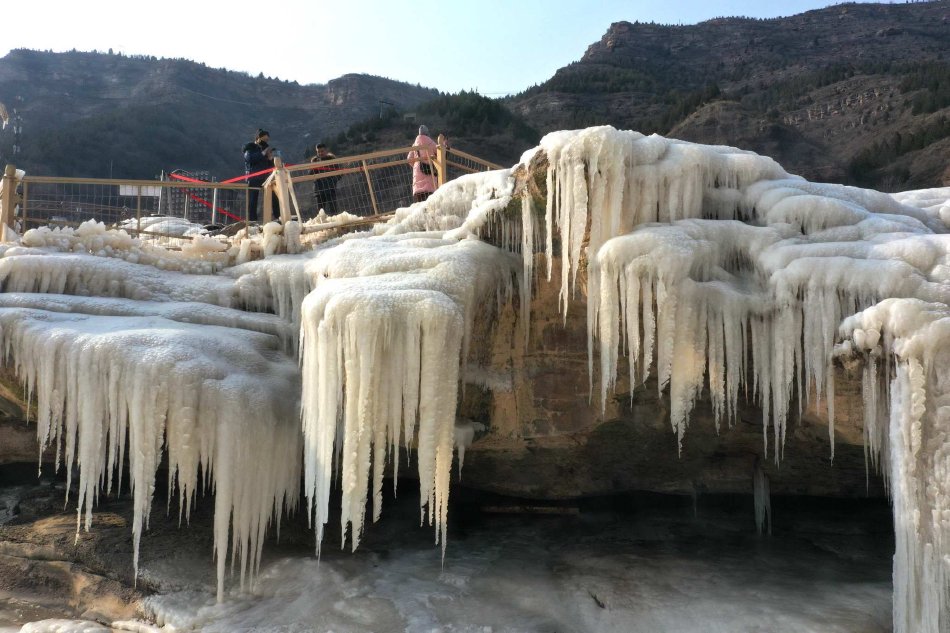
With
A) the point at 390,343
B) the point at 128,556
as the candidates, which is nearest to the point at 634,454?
the point at 390,343

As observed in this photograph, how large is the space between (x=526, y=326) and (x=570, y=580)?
2248mm

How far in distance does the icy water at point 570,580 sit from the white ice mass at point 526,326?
535mm

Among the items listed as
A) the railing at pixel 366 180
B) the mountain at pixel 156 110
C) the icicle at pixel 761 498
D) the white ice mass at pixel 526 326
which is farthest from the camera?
the mountain at pixel 156 110

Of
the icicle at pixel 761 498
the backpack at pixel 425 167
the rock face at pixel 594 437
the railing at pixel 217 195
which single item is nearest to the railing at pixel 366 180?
the railing at pixel 217 195

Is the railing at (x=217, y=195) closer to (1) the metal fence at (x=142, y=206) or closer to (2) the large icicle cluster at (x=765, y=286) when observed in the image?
(1) the metal fence at (x=142, y=206)

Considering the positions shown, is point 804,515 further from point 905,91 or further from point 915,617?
point 905,91

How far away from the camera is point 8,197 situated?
8266 mm

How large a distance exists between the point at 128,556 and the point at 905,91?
2467cm

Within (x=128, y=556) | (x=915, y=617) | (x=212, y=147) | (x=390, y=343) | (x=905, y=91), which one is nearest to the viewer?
(x=915, y=617)

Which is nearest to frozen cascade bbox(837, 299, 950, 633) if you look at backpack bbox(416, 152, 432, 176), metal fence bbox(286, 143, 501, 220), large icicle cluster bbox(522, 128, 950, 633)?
large icicle cluster bbox(522, 128, 950, 633)

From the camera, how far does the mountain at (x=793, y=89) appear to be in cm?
2080

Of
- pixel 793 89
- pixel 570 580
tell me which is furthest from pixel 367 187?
pixel 793 89

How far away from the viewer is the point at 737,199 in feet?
21.7

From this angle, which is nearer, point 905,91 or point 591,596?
point 591,596
